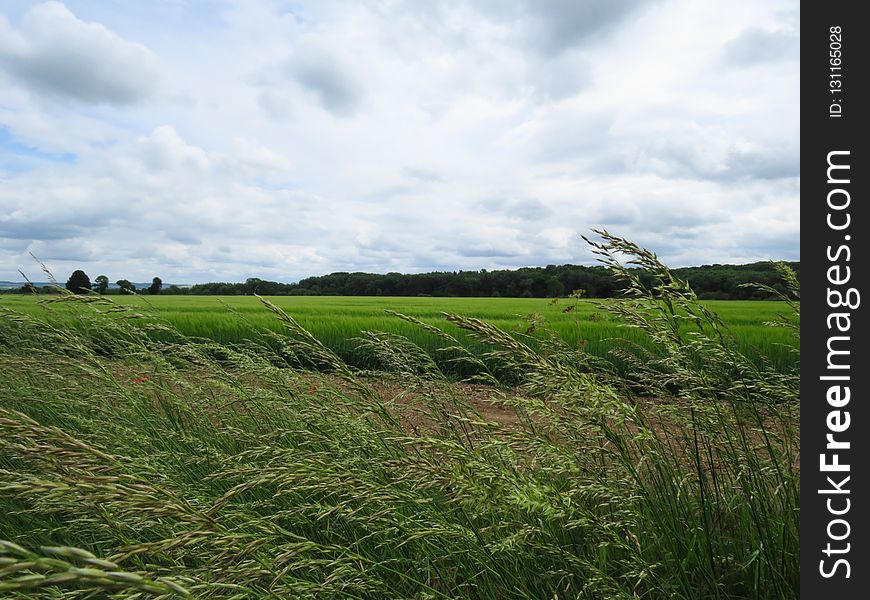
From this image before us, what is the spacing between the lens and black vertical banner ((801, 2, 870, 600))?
1.51 meters

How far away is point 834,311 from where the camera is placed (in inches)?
64.1

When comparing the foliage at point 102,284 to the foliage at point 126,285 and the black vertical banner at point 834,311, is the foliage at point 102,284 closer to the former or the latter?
the foliage at point 126,285

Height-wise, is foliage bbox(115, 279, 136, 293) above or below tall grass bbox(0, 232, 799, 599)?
above

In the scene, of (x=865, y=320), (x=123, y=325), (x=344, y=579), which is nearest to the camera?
(x=865, y=320)

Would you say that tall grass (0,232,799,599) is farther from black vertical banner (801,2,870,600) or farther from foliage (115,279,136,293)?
foliage (115,279,136,293)

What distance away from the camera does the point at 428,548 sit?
6.61 ft

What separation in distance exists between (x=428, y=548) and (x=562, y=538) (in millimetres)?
539

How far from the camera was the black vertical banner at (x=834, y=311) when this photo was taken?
151cm

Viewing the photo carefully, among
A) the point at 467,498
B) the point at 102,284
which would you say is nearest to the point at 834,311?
the point at 467,498

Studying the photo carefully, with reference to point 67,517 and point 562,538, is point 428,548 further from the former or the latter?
point 67,517

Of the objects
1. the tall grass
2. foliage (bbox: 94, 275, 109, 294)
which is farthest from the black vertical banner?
foliage (bbox: 94, 275, 109, 294)

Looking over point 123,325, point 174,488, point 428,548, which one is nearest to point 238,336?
point 123,325

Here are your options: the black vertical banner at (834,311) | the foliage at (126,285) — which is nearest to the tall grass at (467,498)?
the black vertical banner at (834,311)

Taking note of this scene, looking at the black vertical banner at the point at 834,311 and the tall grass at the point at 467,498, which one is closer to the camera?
the tall grass at the point at 467,498
